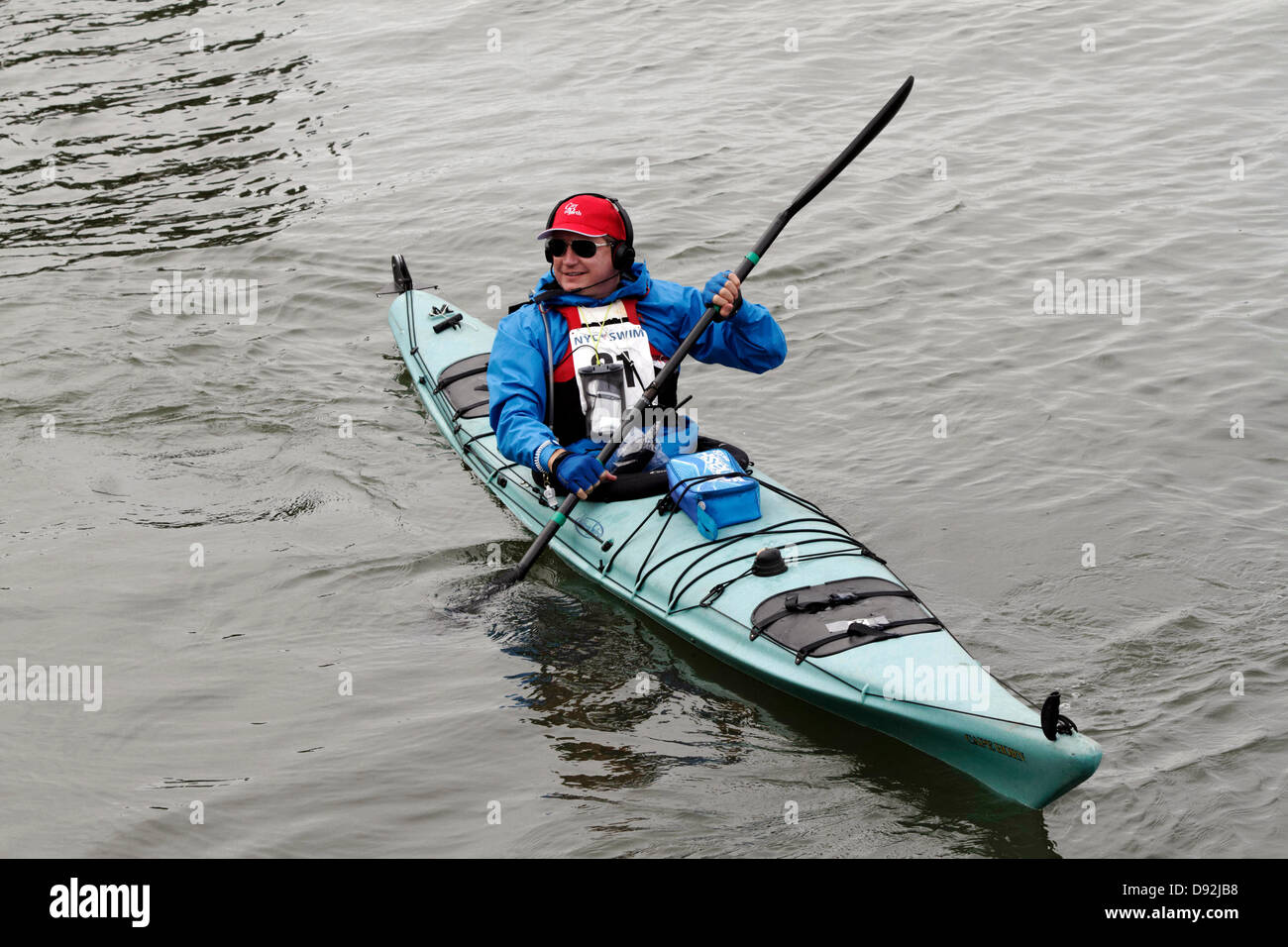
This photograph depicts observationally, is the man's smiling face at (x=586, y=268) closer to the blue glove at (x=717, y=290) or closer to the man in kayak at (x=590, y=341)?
the man in kayak at (x=590, y=341)

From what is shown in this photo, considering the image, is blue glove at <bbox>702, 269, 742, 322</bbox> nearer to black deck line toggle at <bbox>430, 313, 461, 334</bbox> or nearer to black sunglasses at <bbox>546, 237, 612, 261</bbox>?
black sunglasses at <bbox>546, 237, 612, 261</bbox>

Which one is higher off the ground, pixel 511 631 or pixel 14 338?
pixel 14 338

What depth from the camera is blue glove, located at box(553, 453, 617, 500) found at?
18.1 ft

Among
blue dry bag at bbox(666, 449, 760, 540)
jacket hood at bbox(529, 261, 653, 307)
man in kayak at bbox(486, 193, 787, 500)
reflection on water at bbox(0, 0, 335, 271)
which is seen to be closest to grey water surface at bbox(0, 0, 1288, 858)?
reflection on water at bbox(0, 0, 335, 271)

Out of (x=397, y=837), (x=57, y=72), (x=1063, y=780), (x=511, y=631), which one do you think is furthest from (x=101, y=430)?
(x=57, y=72)

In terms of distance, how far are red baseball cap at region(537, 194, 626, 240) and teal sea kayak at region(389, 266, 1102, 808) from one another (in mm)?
1217

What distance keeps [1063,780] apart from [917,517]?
99.0 inches

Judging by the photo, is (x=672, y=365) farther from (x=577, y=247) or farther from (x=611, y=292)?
(x=577, y=247)

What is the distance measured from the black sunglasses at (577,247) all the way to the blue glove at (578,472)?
0.91 m

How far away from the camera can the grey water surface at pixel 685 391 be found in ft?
14.9

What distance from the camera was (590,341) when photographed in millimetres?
5797

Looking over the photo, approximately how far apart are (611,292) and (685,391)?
6.99 ft

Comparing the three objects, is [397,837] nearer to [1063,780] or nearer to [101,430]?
[1063,780]
